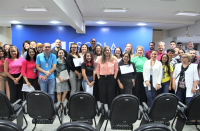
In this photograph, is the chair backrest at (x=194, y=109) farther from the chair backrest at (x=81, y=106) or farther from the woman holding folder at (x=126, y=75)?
the chair backrest at (x=81, y=106)

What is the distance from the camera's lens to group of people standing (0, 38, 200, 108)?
2.88m

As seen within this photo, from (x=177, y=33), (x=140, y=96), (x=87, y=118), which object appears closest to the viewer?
(x=87, y=118)

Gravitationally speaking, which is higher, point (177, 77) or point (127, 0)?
point (127, 0)

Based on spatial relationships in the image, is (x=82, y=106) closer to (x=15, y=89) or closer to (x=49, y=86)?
(x=49, y=86)

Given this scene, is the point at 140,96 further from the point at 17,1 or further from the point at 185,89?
the point at 17,1

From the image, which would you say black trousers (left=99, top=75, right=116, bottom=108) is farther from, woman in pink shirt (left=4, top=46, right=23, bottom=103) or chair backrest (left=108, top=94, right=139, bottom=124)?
woman in pink shirt (left=4, top=46, right=23, bottom=103)

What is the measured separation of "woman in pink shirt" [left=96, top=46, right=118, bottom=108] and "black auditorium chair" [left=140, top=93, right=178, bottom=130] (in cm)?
101

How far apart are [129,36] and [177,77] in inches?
164

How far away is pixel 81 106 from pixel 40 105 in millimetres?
621

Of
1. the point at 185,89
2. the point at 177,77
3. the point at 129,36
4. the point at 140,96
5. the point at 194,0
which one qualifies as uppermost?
the point at 194,0

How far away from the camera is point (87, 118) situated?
2.08 meters

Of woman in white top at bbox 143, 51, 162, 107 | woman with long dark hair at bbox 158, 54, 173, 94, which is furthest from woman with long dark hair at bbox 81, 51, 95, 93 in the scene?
woman with long dark hair at bbox 158, 54, 173, 94

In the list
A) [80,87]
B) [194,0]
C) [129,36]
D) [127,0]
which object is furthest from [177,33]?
[80,87]

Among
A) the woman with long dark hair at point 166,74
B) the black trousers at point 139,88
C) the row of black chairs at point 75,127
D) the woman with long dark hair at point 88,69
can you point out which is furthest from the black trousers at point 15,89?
the woman with long dark hair at point 166,74
